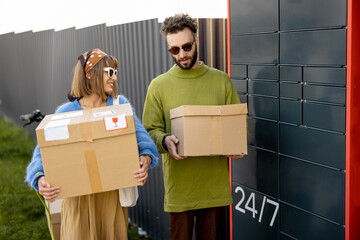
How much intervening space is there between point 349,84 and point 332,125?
25 cm

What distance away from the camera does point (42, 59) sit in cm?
898

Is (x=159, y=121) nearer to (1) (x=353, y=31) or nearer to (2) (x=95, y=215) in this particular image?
(2) (x=95, y=215)

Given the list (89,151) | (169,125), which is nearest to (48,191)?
(89,151)

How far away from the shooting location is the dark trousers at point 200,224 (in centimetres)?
297

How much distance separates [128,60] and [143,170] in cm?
260

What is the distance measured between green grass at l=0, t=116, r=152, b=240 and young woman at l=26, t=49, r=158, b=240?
2167 millimetres

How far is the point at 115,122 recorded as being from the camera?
2.40m

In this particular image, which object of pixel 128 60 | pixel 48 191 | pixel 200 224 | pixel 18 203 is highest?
pixel 128 60

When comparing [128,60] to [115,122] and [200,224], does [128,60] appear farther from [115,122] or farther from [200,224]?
[115,122]

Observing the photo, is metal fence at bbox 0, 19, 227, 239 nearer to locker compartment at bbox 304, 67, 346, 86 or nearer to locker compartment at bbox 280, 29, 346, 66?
locker compartment at bbox 280, 29, 346, 66

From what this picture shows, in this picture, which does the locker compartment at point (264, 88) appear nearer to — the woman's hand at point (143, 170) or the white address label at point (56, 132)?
the woman's hand at point (143, 170)

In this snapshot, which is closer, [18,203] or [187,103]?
[187,103]

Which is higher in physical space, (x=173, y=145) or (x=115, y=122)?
(x=115, y=122)

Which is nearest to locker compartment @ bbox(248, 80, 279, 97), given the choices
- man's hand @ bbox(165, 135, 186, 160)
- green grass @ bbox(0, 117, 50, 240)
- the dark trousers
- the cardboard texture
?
man's hand @ bbox(165, 135, 186, 160)
